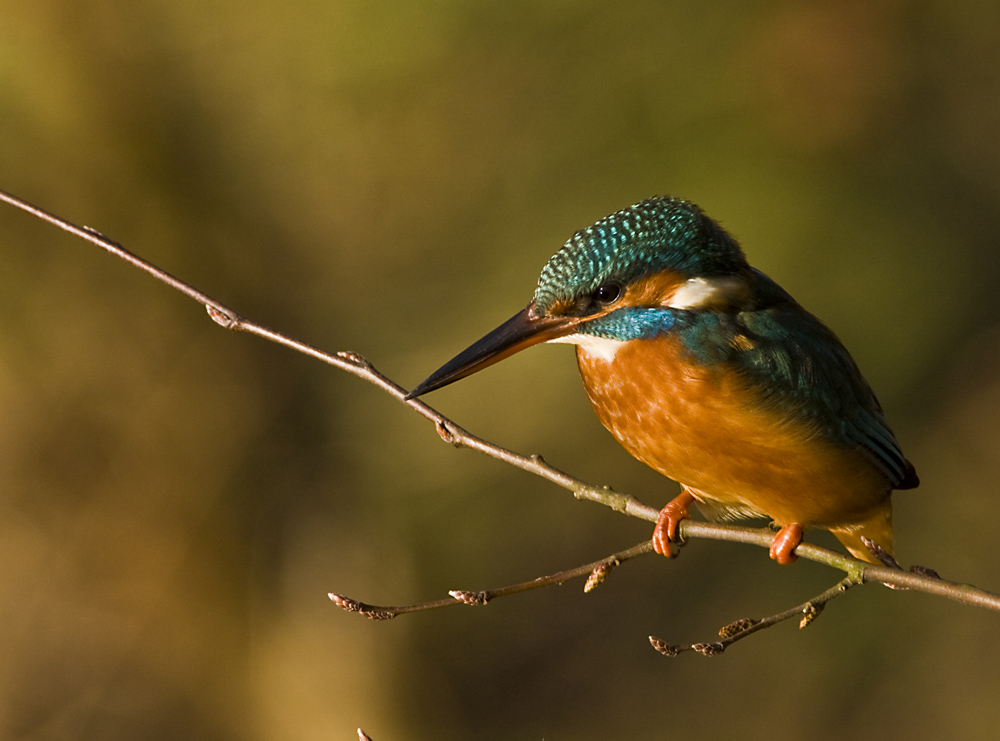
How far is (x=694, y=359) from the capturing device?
1414mm

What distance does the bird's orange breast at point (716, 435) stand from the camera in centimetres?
142

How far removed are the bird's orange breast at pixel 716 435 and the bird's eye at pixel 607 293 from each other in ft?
0.27

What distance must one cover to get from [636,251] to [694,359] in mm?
183

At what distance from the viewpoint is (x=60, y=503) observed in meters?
3.36

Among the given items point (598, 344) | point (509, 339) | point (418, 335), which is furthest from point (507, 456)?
point (418, 335)

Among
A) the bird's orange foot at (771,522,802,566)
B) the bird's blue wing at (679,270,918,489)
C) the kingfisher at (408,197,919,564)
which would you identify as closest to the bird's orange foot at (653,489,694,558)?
the kingfisher at (408,197,919,564)

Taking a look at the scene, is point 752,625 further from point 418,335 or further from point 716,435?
point 418,335

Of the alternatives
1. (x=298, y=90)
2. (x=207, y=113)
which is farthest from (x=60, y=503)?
(x=298, y=90)

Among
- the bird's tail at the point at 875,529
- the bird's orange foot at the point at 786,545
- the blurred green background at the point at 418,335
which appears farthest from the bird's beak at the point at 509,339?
the blurred green background at the point at 418,335

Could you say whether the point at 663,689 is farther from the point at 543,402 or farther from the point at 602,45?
the point at 602,45

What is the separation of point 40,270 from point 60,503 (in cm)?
83

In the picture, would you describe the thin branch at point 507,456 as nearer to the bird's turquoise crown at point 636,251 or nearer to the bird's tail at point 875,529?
the bird's turquoise crown at point 636,251

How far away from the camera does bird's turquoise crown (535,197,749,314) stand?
54.3 inches

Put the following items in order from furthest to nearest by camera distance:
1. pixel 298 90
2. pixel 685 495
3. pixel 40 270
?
pixel 298 90 → pixel 40 270 → pixel 685 495
